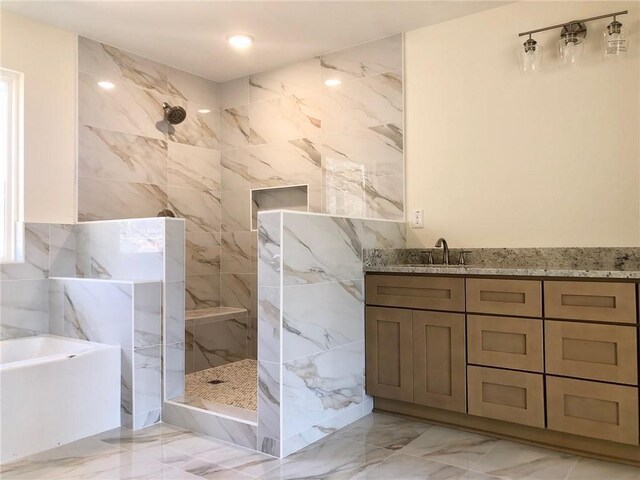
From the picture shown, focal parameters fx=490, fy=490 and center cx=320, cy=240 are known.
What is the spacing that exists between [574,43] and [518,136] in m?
0.55

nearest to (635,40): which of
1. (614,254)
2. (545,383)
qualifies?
(614,254)

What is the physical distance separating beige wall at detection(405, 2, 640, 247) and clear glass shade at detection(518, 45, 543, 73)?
4cm

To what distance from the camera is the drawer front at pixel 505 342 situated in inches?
91.7

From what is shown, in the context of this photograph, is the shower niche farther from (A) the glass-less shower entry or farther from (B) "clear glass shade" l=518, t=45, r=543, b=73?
(B) "clear glass shade" l=518, t=45, r=543, b=73

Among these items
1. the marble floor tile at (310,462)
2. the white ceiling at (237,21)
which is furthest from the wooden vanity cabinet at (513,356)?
the white ceiling at (237,21)

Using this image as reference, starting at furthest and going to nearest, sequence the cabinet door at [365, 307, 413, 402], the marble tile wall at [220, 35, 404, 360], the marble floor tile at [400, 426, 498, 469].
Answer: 1. the marble tile wall at [220, 35, 404, 360]
2. the cabinet door at [365, 307, 413, 402]
3. the marble floor tile at [400, 426, 498, 469]

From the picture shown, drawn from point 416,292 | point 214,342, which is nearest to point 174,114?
point 214,342

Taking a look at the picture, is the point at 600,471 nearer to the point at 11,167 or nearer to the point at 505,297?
the point at 505,297

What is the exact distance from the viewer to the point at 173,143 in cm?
394

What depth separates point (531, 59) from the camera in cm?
276

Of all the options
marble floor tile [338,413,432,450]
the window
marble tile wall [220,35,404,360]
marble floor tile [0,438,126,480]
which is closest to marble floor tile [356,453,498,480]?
marble floor tile [338,413,432,450]

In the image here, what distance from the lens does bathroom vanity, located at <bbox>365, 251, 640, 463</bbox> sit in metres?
2.14

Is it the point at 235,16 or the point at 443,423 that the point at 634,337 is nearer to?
the point at 443,423

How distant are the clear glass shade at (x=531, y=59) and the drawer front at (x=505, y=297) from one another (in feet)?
4.17
